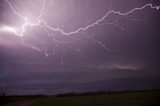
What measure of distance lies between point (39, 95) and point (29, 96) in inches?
64.7

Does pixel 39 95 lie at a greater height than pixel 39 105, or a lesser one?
greater

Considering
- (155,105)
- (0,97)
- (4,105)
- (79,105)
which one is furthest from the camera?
(0,97)

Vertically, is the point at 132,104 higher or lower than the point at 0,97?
lower

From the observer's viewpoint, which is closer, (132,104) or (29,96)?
(132,104)

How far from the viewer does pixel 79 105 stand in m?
20.5

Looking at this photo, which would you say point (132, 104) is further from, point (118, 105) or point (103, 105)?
point (103, 105)

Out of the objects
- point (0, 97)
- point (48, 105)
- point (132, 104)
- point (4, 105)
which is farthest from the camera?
point (0, 97)

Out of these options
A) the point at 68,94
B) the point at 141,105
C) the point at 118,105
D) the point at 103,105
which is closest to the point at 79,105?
the point at 103,105

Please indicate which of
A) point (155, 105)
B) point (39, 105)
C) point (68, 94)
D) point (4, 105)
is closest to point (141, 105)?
point (155, 105)

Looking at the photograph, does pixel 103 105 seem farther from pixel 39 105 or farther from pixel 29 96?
pixel 29 96

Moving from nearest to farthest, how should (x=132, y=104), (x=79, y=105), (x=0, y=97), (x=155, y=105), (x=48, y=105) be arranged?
(x=155, y=105) → (x=132, y=104) → (x=79, y=105) → (x=48, y=105) → (x=0, y=97)

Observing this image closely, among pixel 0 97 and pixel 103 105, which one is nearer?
pixel 103 105

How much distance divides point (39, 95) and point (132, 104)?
68.5ft

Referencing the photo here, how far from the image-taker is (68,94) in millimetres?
36156
